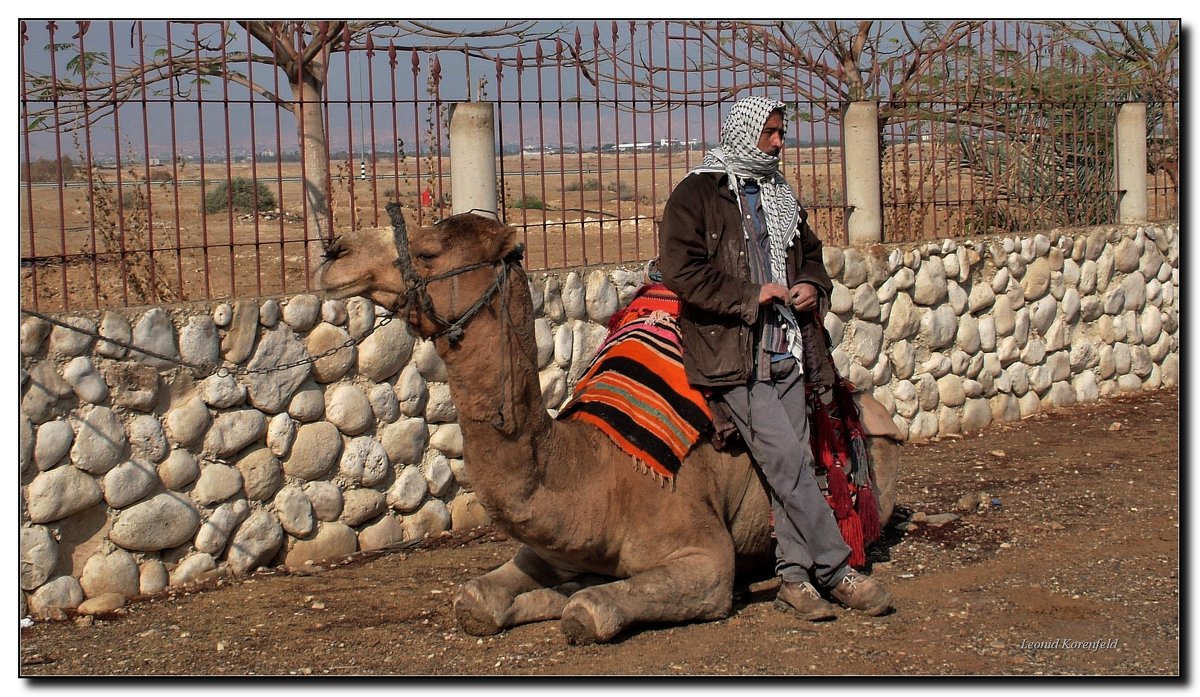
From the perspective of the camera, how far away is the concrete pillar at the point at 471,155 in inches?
315

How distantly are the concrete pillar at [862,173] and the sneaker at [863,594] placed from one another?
174 inches

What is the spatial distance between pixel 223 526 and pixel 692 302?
2783 millimetres

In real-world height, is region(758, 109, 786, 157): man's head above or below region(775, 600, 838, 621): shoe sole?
above

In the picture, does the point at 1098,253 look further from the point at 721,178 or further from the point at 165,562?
the point at 165,562

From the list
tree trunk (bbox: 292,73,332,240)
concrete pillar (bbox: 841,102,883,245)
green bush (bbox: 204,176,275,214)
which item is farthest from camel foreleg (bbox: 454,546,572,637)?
green bush (bbox: 204,176,275,214)

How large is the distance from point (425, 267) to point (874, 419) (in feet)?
9.93

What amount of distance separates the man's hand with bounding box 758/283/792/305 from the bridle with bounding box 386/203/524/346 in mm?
1092

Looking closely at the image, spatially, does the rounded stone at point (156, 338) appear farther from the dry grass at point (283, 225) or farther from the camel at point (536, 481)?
the camel at point (536, 481)

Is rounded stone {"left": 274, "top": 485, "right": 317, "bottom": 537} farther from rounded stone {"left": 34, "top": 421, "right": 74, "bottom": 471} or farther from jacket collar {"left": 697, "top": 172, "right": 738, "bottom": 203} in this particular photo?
jacket collar {"left": 697, "top": 172, "right": 738, "bottom": 203}

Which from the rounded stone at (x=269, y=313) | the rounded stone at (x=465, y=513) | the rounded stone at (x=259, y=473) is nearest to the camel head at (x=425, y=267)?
the rounded stone at (x=269, y=313)

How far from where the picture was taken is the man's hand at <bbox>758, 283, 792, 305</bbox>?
580 centimetres

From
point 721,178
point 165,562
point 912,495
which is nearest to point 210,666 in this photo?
point 165,562

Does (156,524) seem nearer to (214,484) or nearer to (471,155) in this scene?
(214,484)

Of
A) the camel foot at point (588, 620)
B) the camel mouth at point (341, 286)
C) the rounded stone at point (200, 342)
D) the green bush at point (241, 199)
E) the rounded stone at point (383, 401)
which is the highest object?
the green bush at point (241, 199)
